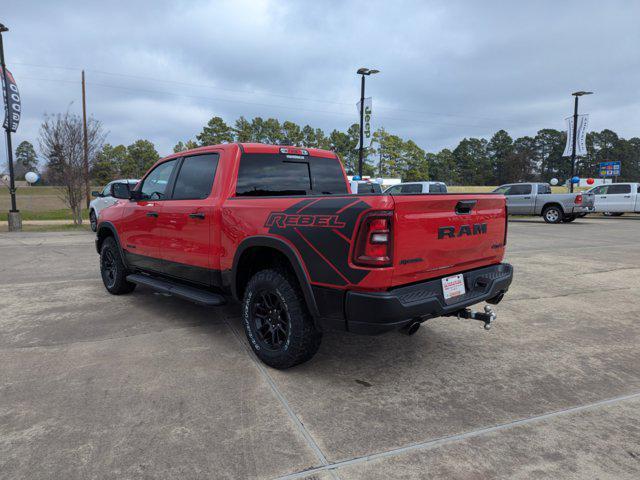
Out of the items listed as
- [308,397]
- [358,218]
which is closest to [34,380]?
[308,397]

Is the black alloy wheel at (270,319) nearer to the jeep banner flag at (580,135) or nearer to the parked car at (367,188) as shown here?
the parked car at (367,188)

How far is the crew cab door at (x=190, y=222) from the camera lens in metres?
3.88

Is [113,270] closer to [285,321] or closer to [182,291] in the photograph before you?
[182,291]

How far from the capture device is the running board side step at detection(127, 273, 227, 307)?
3793mm

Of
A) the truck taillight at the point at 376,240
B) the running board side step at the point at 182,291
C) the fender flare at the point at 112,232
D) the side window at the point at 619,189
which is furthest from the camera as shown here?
the side window at the point at 619,189

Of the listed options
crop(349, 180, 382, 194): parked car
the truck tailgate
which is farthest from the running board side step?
crop(349, 180, 382, 194): parked car

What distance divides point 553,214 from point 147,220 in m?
18.2

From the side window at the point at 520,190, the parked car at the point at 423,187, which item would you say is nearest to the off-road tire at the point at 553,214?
the side window at the point at 520,190

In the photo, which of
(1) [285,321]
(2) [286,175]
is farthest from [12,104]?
(1) [285,321]

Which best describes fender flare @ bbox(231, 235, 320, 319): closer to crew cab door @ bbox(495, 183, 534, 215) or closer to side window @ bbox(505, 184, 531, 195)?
crew cab door @ bbox(495, 183, 534, 215)

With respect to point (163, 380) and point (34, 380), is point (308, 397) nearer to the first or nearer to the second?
point (163, 380)

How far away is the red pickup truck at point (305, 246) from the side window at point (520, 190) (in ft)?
56.6

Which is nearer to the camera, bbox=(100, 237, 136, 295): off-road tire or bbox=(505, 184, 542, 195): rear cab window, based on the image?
bbox=(100, 237, 136, 295): off-road tire

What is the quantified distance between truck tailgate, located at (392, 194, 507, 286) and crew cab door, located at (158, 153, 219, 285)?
72.1 inches
